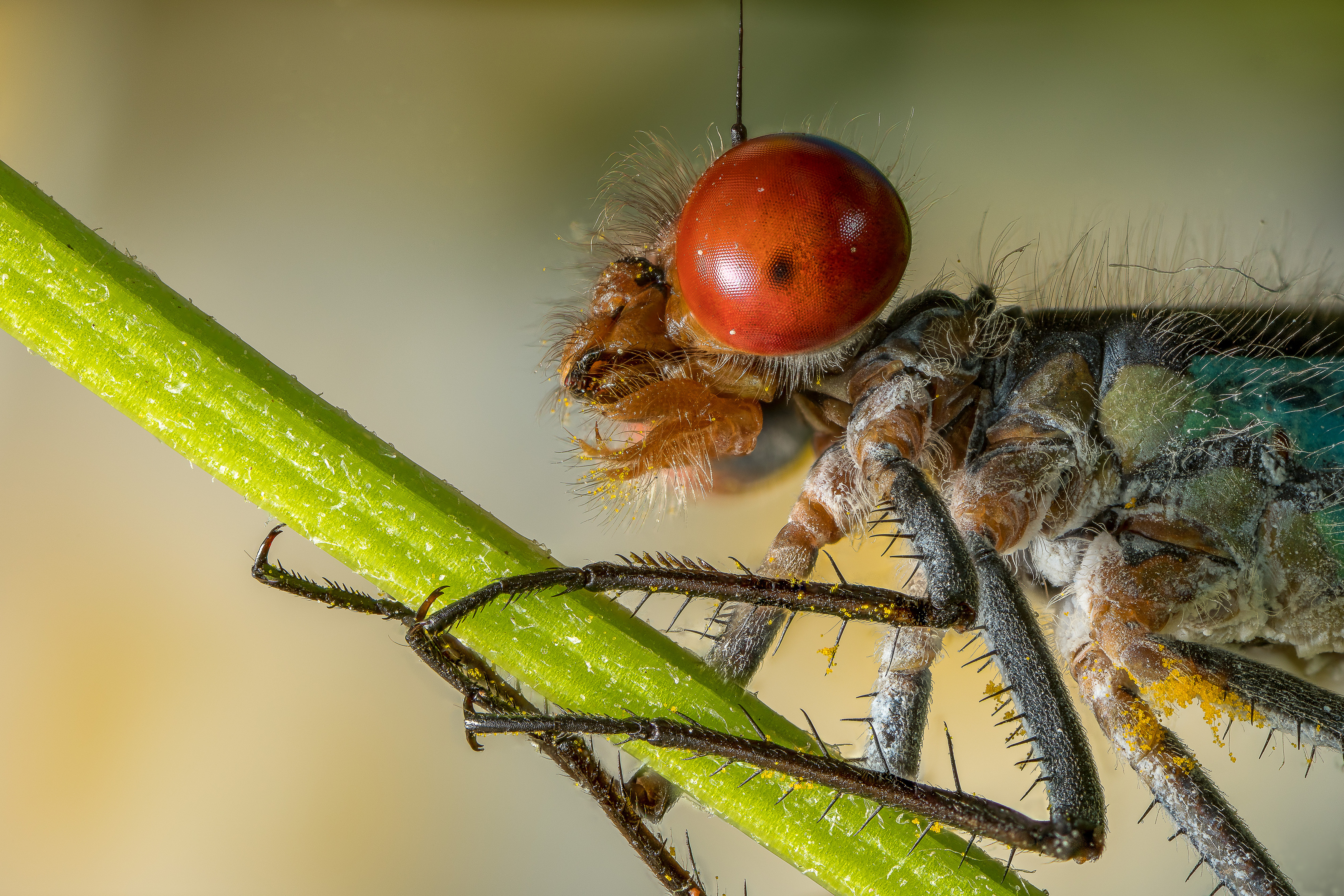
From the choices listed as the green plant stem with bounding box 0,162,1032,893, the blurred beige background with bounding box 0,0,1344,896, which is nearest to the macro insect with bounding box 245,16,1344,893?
the green plant stem with bounding box 0,162,1032,893

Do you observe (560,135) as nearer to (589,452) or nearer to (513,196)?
(513,196)

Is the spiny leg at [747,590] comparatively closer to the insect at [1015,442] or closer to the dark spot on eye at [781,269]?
the insect at [1015,442]

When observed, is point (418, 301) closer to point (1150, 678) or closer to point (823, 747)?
point (823, 747)

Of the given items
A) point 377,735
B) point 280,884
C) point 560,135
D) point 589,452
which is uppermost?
point 560,135

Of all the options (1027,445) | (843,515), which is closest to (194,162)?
(843,515)

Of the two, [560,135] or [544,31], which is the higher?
[544,31]

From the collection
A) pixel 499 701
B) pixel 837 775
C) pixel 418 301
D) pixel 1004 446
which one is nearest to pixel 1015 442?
pixel 1004 446

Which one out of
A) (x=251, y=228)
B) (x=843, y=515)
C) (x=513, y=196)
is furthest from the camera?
(x=513, y=196)

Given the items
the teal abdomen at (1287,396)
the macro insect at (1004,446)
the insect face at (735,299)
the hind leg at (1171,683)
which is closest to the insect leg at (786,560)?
the macro insect at (1004,446)
